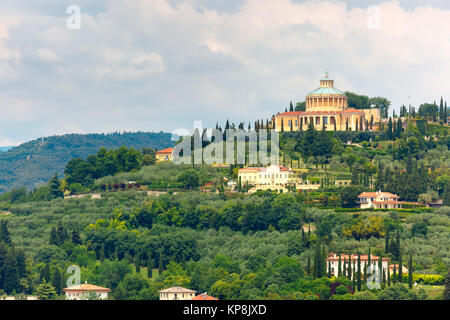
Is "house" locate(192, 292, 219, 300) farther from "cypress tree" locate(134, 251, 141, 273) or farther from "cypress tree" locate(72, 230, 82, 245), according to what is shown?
"cypress tree" locate(72, 230, 82, 245)

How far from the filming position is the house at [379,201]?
10044 cm

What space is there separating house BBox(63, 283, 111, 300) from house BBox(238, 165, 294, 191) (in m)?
23.3

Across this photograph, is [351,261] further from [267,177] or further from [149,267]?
[267,177]

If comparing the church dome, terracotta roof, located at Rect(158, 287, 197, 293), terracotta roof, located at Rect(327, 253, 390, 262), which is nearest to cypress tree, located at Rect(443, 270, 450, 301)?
terracotta roof, located at Rect(327, 253, 390, 262)

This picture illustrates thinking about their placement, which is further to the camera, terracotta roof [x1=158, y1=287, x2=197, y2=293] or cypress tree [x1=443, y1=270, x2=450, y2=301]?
terracotta roof [x1=158, y1=287, x2=197, y2=293]

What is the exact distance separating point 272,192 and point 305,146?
10.1 m

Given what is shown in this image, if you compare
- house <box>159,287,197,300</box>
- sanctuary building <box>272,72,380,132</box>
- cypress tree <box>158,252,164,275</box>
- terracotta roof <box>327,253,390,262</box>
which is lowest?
house <box>159,287,197,300</box>

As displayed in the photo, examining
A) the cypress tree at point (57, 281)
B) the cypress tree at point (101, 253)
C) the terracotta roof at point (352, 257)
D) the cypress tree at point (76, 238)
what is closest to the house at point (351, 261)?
the terracotta roof at point (352, 257)

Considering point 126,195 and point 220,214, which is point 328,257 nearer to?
point 220,214

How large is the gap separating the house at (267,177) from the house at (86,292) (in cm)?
2328

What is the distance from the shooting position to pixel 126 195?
109m

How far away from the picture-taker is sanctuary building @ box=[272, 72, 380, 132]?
123688 mm

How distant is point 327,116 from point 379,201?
983 inches
